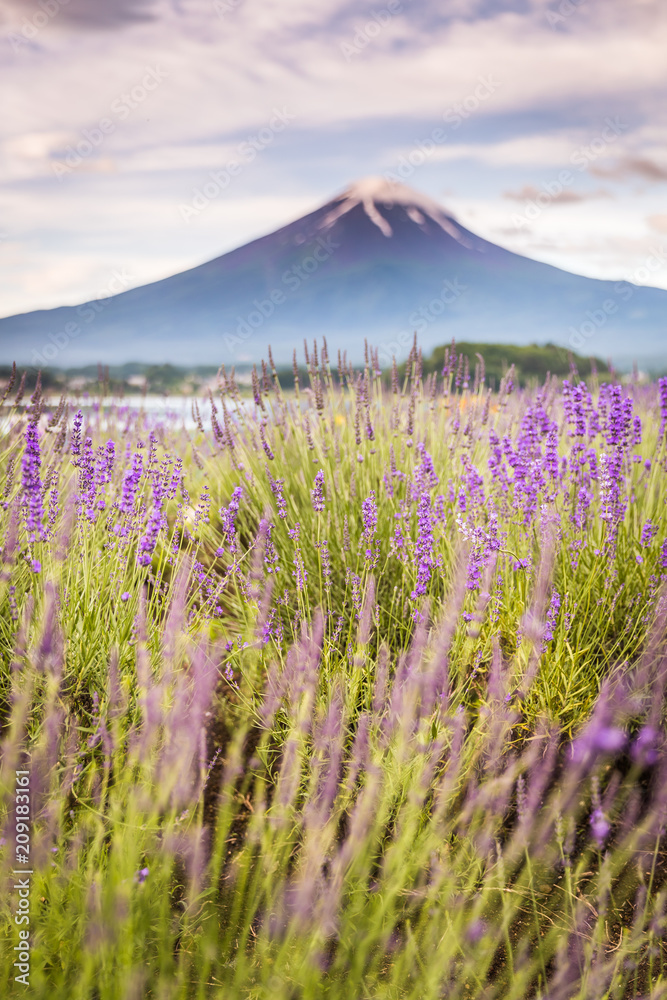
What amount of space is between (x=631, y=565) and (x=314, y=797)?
1.59m

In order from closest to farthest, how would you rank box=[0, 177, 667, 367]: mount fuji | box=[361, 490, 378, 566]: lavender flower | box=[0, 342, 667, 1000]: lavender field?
box=[0, 342, 667, 1000]: lavender field < box=[361, 490, 378, 566]: lavender flower < box=[0, 177, 667, 367]: mount fuji

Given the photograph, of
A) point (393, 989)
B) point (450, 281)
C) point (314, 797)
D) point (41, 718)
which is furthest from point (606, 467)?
point (450, 281)

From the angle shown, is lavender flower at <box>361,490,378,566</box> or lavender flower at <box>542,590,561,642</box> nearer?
lavender flower at <box>542,590,561,642</box>

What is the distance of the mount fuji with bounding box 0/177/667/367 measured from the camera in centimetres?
13325

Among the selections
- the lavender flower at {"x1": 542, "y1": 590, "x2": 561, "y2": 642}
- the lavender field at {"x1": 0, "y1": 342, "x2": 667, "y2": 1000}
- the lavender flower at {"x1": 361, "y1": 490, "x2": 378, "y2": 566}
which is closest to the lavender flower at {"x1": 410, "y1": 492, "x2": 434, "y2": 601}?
the lavender field at {"x1": 0, "y1": 342, "x2": 667, "y2": 1000}

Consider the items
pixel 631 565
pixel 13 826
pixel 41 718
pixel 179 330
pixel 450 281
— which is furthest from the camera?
pixel 179 330

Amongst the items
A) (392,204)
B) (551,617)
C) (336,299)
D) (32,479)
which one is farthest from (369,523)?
(336,299)

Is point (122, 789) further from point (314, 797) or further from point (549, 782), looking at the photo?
point (549, 782)

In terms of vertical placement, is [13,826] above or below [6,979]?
above

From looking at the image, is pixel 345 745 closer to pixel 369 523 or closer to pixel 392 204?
pixel 369 523

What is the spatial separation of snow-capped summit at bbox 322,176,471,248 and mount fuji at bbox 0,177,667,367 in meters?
0.31

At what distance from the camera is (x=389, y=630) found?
2625 millimetres

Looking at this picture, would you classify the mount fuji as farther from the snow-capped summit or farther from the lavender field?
the lavender field

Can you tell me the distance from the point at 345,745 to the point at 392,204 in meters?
151
